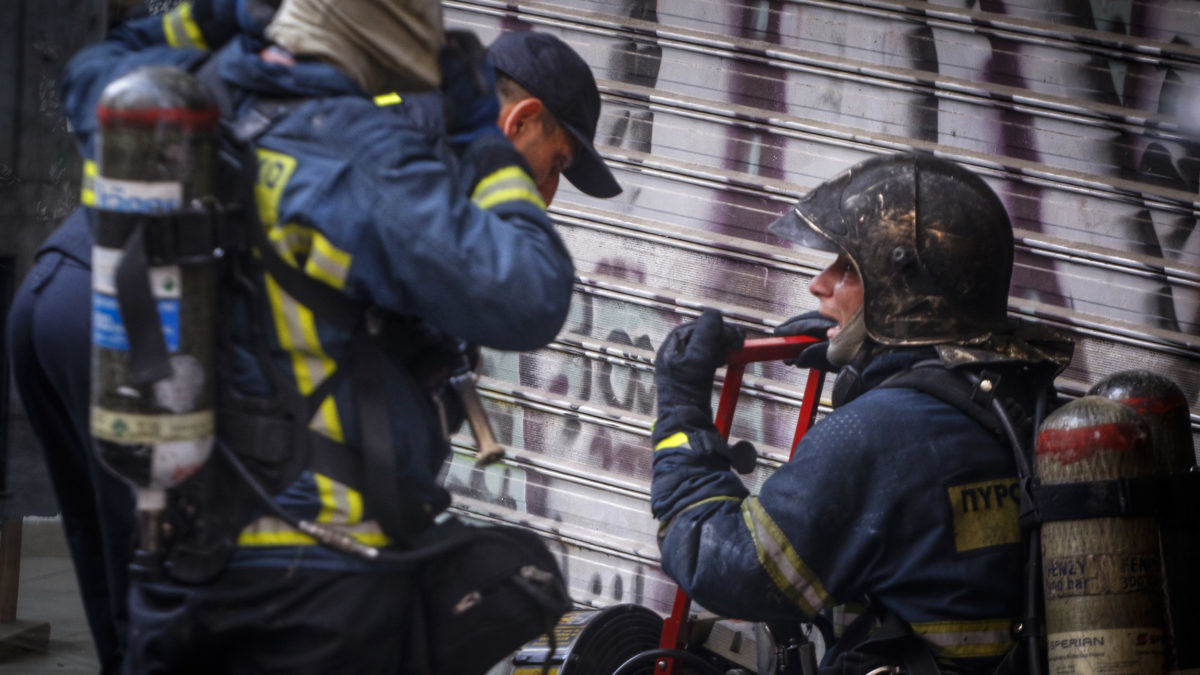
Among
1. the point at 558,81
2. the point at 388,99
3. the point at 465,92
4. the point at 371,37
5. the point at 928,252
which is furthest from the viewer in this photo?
the point at 928,252

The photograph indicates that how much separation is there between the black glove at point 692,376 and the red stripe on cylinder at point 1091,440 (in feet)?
3.43

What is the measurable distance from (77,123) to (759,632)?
2458mm

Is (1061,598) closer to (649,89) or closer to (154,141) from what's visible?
(154,141)

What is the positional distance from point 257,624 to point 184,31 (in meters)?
1.21

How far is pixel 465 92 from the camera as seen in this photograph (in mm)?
2430

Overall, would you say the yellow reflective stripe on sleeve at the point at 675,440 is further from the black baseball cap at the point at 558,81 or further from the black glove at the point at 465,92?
the black glove at the point at 465,92

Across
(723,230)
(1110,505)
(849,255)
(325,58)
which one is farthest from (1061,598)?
(723,230)

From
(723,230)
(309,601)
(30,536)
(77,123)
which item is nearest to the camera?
(309,601)

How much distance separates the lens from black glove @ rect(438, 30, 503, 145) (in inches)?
95.3

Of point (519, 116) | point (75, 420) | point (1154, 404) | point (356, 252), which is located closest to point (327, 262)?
point (356, 252)

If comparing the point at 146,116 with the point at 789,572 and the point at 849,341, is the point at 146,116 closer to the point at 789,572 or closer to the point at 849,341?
the point at 789,572

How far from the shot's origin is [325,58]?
2.25 metres

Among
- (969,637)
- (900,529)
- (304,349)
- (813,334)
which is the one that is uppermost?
(304,349)

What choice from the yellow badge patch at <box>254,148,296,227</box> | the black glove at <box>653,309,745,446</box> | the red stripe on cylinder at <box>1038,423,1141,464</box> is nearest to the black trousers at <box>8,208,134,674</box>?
the yellow badge patch at <box>254,148,296,227</box>
